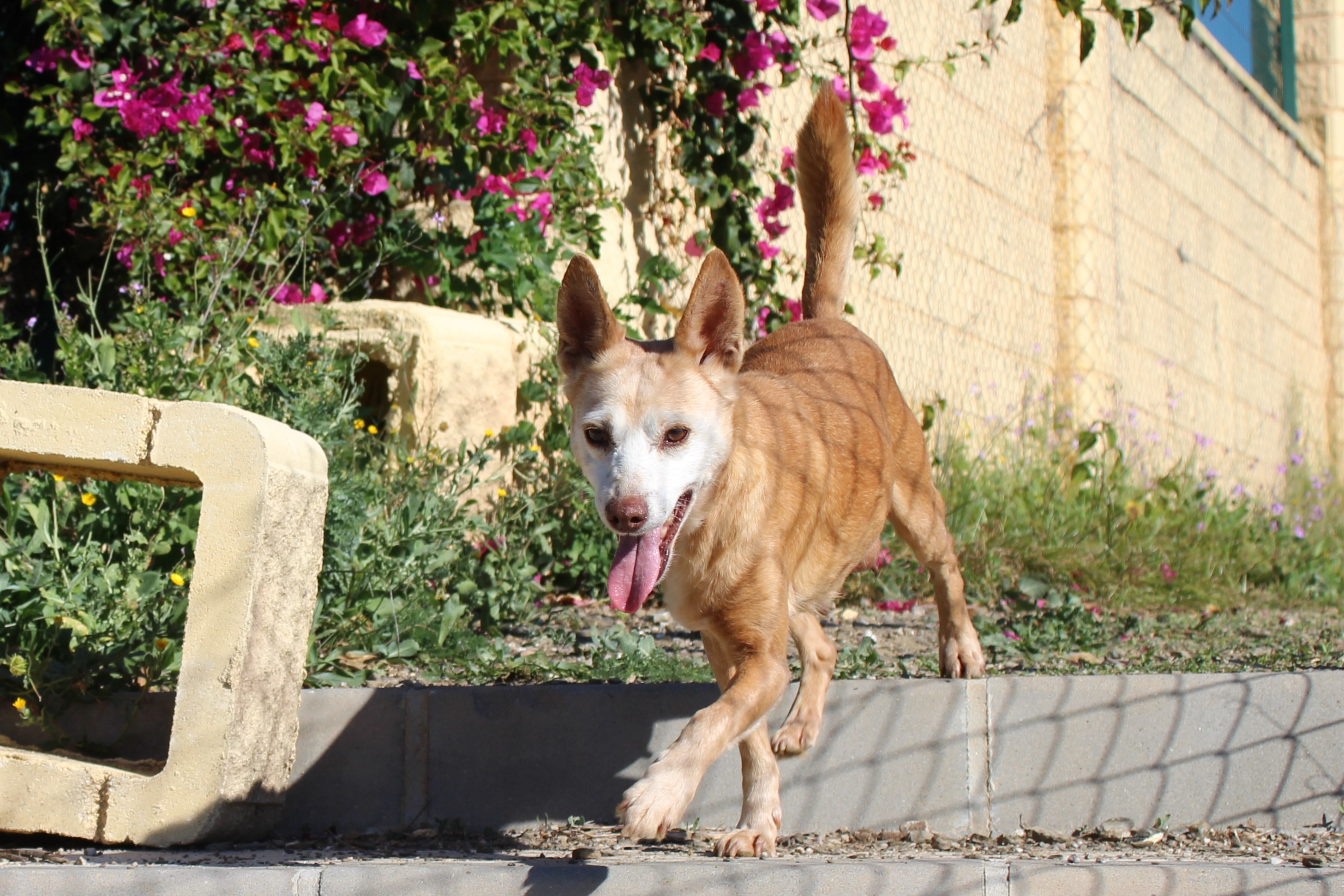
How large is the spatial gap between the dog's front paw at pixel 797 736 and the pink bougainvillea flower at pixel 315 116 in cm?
302

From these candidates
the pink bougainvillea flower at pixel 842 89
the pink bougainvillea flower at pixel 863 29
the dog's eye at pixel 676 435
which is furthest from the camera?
the pink bougainvillea flower at pixel 842 89

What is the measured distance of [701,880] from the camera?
2.37 meters

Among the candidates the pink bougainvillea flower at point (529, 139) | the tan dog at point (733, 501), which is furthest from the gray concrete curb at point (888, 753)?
the pink bougainvillea flower at point (529, 139)

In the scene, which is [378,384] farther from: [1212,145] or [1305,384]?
[1305,384]

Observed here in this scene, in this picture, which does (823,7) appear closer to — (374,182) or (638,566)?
(374,182)

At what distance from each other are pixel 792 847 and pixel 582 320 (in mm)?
1387

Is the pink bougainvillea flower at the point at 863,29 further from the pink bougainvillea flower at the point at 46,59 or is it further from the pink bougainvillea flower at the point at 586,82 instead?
the pink bougainvillea flower at the point at 46,59

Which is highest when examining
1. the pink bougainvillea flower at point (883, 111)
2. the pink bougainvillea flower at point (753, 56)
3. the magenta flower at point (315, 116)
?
the pink bougainvillea flower at point (753, 56)

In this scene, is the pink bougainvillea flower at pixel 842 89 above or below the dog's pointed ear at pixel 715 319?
above

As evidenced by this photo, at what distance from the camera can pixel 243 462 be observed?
2721mm

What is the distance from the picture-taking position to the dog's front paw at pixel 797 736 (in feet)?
10.2

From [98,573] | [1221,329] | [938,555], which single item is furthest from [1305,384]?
[98,573]

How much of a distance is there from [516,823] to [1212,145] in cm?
1023

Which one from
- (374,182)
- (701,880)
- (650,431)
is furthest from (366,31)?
(701,880)
